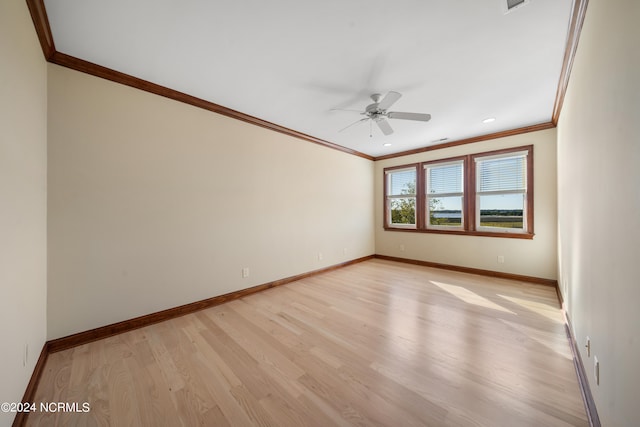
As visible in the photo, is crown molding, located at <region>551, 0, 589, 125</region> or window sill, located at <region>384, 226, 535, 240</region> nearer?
crown molding, located at <region>551, 0, 589, 125</region>

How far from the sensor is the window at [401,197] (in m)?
5.14

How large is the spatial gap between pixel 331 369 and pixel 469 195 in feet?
13.3

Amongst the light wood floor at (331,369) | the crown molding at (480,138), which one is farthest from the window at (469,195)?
the light wood floor at (331,369)

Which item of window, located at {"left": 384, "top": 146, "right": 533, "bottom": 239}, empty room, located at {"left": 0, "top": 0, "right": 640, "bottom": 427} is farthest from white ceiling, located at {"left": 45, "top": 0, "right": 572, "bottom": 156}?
window, located at {"left": 384, "top": 146, "right": 533, "bottom": 239}

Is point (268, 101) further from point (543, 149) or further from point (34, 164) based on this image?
point (543, 149)

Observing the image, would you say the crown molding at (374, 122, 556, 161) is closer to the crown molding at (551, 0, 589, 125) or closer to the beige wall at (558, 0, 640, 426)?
the crown molding at (551, 0, 589, 125)

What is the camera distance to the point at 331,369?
1.72 metres

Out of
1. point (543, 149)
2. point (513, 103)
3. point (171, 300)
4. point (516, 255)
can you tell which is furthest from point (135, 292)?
point (543, 149)

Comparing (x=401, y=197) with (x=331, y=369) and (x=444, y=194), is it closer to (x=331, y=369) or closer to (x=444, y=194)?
(x=444, y=194)

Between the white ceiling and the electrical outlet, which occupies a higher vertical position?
the white ceiling

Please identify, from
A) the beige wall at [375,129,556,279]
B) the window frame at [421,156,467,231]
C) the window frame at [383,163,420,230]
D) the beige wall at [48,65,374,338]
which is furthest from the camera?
the window frame at [383,163,420,230]

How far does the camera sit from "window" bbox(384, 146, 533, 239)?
387 centimetres

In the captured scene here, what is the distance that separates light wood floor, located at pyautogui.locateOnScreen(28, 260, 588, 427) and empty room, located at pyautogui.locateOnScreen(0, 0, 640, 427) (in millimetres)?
17

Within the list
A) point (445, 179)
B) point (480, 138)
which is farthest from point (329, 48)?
point (445, 179)
